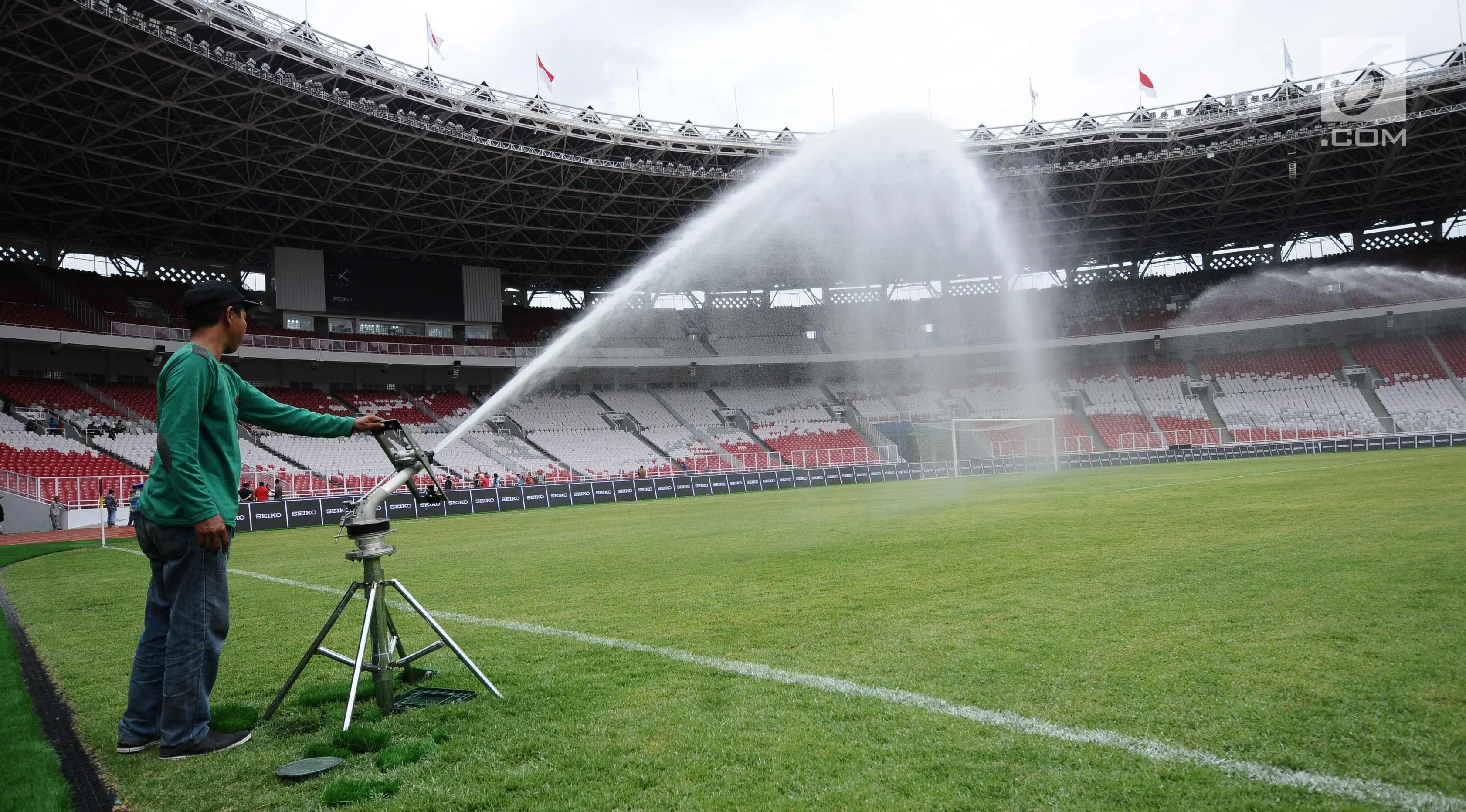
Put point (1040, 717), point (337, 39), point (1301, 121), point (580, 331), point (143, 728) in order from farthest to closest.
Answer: point (1301, 121) < point (337, 39) < point (580, 331) < point (143, 728) < point (1040, 717)

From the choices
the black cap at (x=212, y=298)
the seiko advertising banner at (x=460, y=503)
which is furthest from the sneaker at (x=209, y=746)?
the seiko advertising banner at (x=460, y=503)

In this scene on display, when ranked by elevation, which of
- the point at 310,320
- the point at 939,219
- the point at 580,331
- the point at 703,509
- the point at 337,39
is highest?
the point at 337,39

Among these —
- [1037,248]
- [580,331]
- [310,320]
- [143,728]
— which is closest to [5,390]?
[310,320]

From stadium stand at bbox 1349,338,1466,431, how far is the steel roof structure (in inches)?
337

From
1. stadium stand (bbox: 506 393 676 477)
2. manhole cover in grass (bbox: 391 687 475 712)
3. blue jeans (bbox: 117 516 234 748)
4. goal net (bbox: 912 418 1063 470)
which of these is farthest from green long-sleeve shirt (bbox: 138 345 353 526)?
goal net (bbox: 912 418 1063 470)

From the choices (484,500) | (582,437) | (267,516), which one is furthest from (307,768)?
(582,437)

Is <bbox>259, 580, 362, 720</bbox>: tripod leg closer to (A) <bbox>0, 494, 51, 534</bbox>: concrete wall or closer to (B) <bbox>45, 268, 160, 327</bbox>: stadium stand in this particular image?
(A) <bbox>0, 494, 51, 534</bbox>: concrete wall

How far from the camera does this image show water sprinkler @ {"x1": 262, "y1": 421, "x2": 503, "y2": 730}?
441 centimetres

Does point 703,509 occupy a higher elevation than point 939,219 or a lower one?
lower

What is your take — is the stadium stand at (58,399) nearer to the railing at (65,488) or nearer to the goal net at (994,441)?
the railing at (65,488)

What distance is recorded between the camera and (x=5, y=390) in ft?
116

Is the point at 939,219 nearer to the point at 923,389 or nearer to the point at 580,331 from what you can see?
the point at 923,389

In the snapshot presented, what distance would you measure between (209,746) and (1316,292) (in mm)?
65345

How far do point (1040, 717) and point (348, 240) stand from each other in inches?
1930
